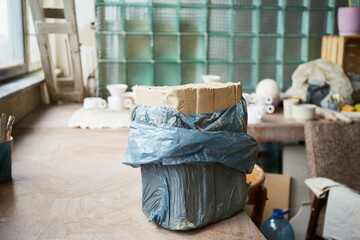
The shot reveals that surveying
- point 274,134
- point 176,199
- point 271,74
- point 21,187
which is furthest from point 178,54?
point 176,199

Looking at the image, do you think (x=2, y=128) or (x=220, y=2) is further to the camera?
(x=220, y=2)

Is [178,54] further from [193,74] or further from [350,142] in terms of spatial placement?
[350,142]

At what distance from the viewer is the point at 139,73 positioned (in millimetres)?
3223

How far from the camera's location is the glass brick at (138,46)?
316 centimetres

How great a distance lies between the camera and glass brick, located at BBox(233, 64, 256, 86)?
10.8 feet

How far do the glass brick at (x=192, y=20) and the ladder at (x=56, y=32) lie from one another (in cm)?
85

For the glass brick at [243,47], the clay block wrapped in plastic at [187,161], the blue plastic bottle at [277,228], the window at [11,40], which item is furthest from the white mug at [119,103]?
the clay block wrapped in plastic at [187,161]

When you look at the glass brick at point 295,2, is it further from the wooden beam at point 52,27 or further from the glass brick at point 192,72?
the wooden beam at point 52,27

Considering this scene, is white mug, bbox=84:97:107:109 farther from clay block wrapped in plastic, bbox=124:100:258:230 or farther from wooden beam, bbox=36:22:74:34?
clay block wrapped in plastic, bbox=124:100:258:230

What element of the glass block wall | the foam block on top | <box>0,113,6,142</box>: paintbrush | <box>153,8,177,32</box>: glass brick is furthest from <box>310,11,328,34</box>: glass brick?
<box>0,113,6,142</box>: paintbrush

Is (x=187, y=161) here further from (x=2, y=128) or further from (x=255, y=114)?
(x=255, y=114)

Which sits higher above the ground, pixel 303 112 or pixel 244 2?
pixel 244 2

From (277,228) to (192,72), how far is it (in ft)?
4.74

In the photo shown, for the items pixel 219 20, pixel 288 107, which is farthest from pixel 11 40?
pixel 288 107
